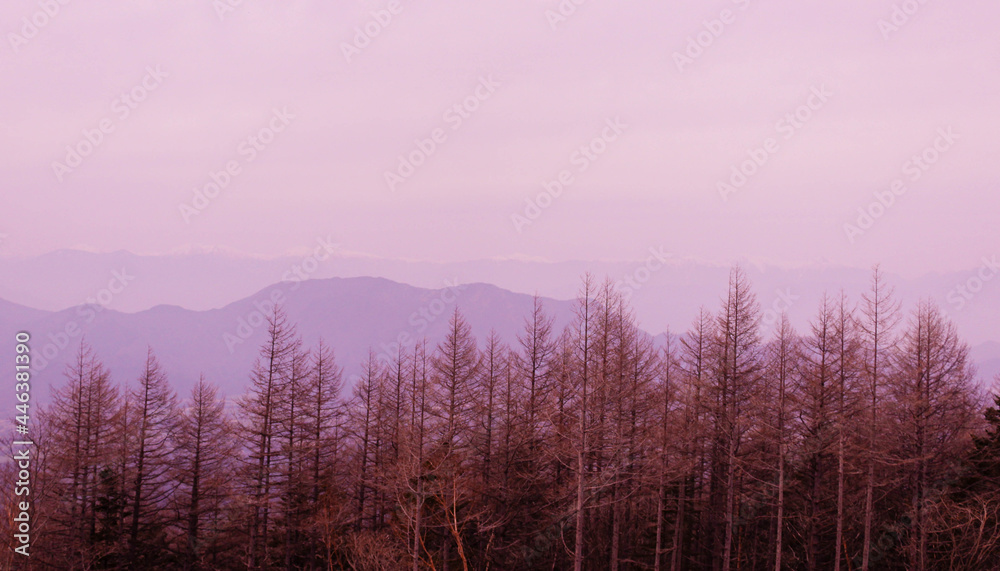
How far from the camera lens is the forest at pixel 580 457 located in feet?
90.1

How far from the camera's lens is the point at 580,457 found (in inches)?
912

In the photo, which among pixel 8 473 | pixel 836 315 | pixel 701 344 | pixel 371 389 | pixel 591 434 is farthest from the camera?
pixel 371 389

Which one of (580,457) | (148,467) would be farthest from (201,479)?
(580,457)

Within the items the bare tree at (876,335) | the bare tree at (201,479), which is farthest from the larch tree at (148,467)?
the bare tree at (876,335)

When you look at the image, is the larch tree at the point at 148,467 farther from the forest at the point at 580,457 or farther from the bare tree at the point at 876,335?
the bare tree at the point at 876,335

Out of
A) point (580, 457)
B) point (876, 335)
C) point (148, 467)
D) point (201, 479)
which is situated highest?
point (876, 335)

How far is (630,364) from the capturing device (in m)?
32.4

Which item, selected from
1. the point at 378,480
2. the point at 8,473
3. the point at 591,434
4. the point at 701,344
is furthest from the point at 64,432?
the point at 701,344

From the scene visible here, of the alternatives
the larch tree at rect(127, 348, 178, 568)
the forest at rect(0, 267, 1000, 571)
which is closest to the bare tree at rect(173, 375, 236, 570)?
the forest at rect(0, 267, 1000, 571)

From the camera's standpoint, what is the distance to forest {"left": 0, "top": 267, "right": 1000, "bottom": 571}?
90.1ft

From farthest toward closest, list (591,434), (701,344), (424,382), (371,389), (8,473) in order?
(371,389)
(424,382)
(701,344)
(8,473)
(591,434)

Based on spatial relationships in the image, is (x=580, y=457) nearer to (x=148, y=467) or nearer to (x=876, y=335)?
(x=876, y=335)

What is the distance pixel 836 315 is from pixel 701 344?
700 cm

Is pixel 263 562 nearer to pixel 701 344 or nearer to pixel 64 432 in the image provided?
pixel 64 432
